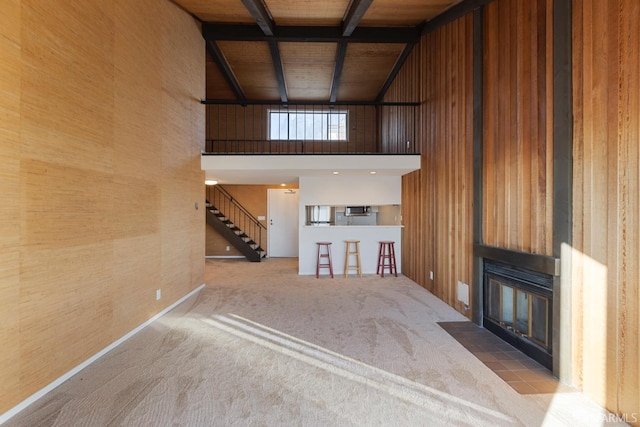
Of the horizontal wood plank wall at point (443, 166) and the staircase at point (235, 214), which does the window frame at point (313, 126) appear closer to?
the staircase at point (235, 214)

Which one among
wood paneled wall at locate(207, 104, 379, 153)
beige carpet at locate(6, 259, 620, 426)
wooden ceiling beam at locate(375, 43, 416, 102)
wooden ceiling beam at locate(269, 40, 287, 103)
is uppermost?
wooden ceiling beam at locate(375, 43, 416, 102)

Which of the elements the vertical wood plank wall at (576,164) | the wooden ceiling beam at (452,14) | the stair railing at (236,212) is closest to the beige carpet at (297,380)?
the vertical wood plank wall at (576,164)

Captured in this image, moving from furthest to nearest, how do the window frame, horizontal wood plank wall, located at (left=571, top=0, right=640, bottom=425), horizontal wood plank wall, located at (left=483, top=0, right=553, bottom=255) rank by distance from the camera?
the window frame → horizontal wood plank wall, located at (left=483, top=0, right=553, bottom=255) → horizontal wood plank wall, located at (left=571, top=0, right=640, bottom=425)

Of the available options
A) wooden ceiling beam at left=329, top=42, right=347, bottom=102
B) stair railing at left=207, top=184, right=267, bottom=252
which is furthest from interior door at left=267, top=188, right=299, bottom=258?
wooden ceiling beam at left=329, top=42, right=347, bottom=102

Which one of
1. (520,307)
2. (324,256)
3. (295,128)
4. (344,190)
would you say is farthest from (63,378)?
(295,128)

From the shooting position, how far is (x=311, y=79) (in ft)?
24.5

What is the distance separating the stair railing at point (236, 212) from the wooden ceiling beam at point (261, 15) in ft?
16.5

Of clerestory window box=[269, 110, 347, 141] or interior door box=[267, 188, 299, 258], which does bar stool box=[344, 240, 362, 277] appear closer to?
interior door box=[267, 188, 299, 258]

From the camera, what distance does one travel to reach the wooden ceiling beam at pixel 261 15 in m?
4.13

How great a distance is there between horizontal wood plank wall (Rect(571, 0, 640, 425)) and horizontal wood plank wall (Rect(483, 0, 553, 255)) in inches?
12.5

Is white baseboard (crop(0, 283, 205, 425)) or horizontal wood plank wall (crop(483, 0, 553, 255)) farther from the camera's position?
horizontal wood plank wall (crop(483, 0, 553, 255))

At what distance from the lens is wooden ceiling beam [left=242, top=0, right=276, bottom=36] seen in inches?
163

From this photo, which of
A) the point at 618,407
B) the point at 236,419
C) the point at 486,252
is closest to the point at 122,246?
the point at 236,419

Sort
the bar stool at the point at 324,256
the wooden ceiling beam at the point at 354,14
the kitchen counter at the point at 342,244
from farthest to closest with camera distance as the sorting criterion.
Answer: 1. the kitchen counter at the point at 342,244
2. the bar stool at the point at 324,256
3. the wooden ceiling beam at the point at 354,14
